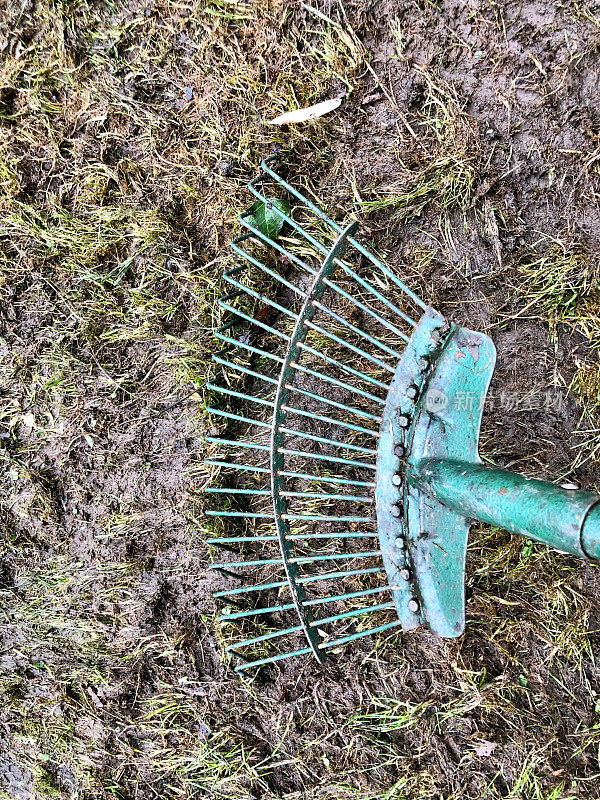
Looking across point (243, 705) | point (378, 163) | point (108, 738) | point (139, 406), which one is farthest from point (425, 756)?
point (378, 163)

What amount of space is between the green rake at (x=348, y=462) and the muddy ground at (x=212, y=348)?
5.2 inches

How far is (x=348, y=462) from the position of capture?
185 cm

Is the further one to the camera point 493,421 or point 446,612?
point 493,421

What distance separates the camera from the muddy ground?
88.0 inches

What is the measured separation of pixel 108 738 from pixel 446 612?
4.57ft

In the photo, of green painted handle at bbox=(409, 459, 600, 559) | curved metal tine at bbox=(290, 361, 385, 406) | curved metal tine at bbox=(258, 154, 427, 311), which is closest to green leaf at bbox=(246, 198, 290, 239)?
curved metal tine at bbox=(258, 154, 427, 311)

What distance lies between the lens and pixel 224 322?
2.36m

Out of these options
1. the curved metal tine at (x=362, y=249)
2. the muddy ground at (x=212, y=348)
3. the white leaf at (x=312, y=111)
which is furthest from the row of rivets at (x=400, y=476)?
the white leaf at (x=312, y=111)

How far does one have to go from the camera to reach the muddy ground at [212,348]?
2234mm

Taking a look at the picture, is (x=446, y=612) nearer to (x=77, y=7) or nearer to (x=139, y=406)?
(x=139, y=406)

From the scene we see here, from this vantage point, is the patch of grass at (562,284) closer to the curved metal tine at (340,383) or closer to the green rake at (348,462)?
the green rake at (348,462)

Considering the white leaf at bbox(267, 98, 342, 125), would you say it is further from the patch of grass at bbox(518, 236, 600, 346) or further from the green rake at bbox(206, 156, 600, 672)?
the patch of grass at bbox(518, 236, 600, 346)

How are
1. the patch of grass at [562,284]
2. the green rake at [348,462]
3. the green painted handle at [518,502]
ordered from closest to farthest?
1. the green painted handle at [518,502]
2. the green rake at [348,462]
3. the patch of grass at [562,284]

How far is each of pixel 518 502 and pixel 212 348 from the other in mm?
1279
